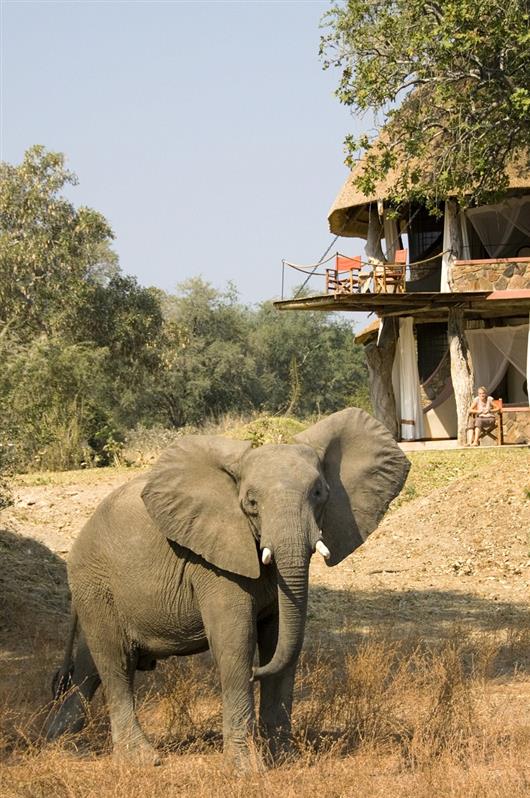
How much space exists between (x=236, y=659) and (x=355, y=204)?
22956mm

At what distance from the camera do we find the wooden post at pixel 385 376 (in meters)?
28.9

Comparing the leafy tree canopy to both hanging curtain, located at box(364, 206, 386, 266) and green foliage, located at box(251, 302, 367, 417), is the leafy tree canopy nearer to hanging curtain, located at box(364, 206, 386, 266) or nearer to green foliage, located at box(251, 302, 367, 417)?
hanging curtain, located at box(364, 206, 386, 266)

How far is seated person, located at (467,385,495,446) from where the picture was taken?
1029 inches

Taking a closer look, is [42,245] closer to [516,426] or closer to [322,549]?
[516,426]

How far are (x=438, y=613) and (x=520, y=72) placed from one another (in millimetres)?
6739

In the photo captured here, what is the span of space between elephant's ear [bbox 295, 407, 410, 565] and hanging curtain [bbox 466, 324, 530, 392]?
832 inches

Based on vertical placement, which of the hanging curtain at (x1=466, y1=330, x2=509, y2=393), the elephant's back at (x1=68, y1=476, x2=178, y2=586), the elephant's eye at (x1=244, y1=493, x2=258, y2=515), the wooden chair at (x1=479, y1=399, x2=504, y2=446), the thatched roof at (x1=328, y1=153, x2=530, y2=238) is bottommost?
the wooden chair at (x1=479, y1=399, x2=504, y2=446)

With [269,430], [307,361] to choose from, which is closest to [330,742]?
[269,430]

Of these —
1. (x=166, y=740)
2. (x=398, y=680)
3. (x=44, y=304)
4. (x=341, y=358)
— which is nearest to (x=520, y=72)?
(x=398, y=680)

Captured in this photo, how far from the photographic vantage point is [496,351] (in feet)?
93.8

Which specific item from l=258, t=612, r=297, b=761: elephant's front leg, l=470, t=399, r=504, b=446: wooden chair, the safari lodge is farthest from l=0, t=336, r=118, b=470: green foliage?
l=258, t=612, r=297, b=761: elephant's front leg

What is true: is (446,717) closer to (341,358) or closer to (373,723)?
(373,723)

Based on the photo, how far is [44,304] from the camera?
1532 inches

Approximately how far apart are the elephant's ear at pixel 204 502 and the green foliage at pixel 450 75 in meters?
8.73
